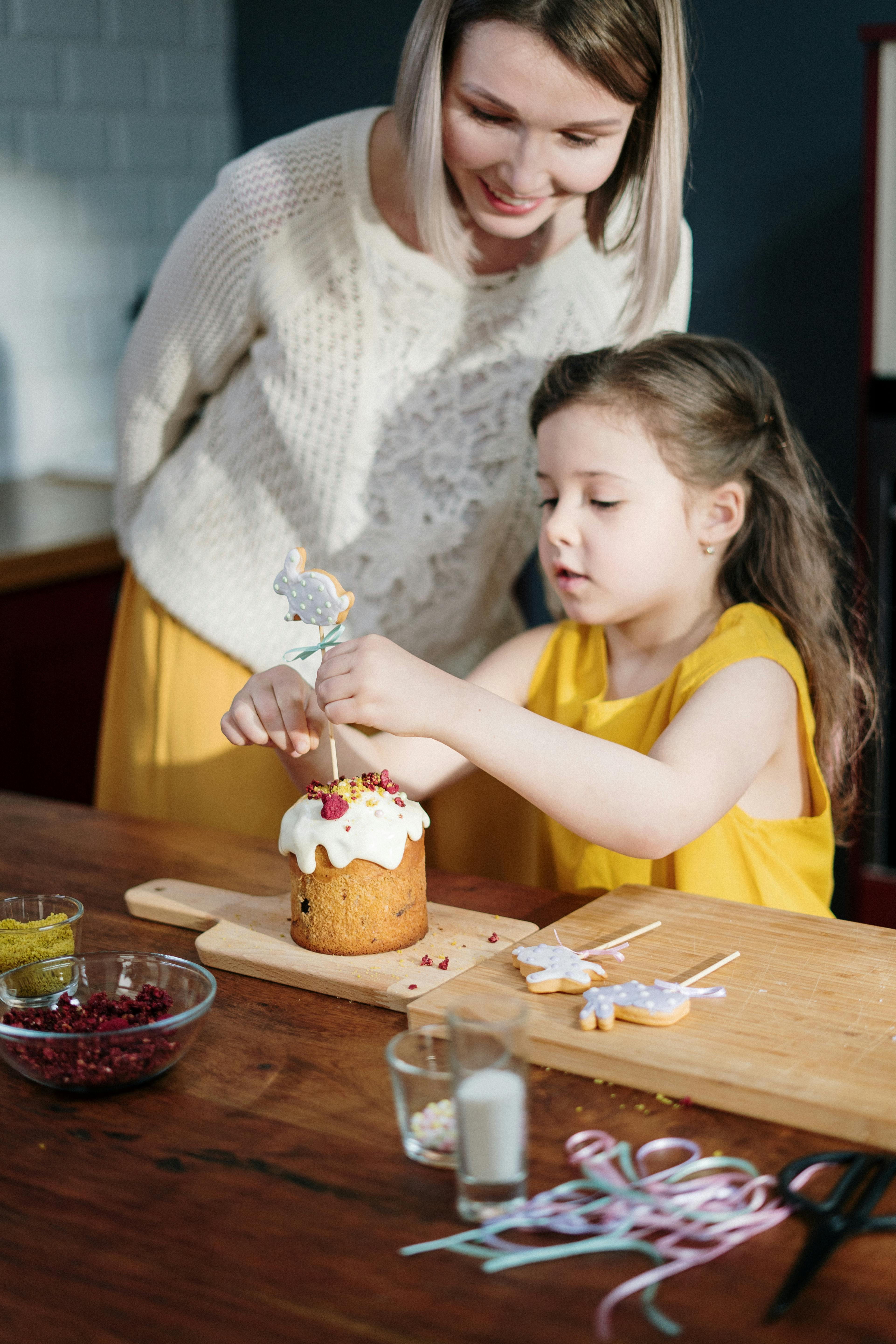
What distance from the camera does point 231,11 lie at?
3688mm

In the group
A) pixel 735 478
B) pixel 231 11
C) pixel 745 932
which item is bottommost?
pixel 745 932

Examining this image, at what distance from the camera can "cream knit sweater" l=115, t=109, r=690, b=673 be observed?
5.23 feet

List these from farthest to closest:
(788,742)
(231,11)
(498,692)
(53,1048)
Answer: (231,11)
(498,692)
(788,742)
(53,1048)

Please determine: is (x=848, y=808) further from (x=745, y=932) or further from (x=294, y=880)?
(x=294, y=880)

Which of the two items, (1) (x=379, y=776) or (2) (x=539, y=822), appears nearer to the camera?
(1) (x=379, y=776)

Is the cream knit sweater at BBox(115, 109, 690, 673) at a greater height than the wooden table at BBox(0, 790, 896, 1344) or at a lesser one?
greater

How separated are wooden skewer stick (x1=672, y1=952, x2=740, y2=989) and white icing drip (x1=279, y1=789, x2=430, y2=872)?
0.25 m

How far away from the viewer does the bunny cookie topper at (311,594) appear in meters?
1.15

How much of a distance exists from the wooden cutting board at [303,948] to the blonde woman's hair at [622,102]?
2.39ft

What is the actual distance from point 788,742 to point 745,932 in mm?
371

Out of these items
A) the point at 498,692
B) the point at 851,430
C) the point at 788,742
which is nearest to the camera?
the point at 788,742

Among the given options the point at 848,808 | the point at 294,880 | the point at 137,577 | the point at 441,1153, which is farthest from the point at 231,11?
the point at 441,1153

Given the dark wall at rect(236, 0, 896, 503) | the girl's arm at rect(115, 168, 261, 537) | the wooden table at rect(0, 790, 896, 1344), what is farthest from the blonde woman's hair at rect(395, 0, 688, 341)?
the dark wall at rect(236, 0, 896, 503)

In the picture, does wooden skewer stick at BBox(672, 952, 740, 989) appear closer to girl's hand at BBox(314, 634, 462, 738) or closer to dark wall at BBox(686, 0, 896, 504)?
girl's hand at BBox(314, 634, 462, 738)
